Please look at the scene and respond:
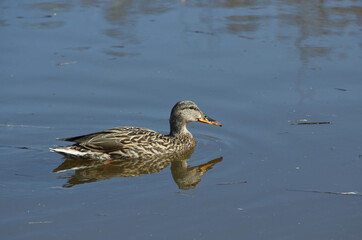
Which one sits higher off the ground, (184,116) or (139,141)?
(184,116)

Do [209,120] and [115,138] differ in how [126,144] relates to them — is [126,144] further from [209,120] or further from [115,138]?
[209,120]

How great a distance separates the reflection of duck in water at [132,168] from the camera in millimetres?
7645

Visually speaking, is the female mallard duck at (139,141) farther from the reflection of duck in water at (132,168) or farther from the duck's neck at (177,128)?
the reflection of duck in water at (132,168)

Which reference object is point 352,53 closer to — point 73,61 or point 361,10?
point 361,10

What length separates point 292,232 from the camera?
6.05m

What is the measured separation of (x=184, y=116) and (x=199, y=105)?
2.15ft

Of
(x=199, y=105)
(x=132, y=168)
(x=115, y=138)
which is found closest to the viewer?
(x=132, y=168)

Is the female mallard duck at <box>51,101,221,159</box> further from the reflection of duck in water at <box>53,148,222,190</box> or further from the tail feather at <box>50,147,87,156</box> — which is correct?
the reflection of duck in water at <box>53,148,222,190</box>

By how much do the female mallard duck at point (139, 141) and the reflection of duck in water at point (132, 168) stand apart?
0.11 meters

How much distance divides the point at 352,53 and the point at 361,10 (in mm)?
2884

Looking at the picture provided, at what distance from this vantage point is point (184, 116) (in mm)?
9148

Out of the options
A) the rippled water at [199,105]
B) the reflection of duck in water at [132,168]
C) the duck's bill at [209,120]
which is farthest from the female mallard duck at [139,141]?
the rippled water at [199,105]

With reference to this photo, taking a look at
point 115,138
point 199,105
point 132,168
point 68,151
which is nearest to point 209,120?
point 199,105

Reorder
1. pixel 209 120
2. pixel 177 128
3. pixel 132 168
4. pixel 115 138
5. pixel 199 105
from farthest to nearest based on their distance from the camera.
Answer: pixel 199 105 → pixel 177 128 → pixel 209 120 → pixel 115 138 → pixel 132 168
